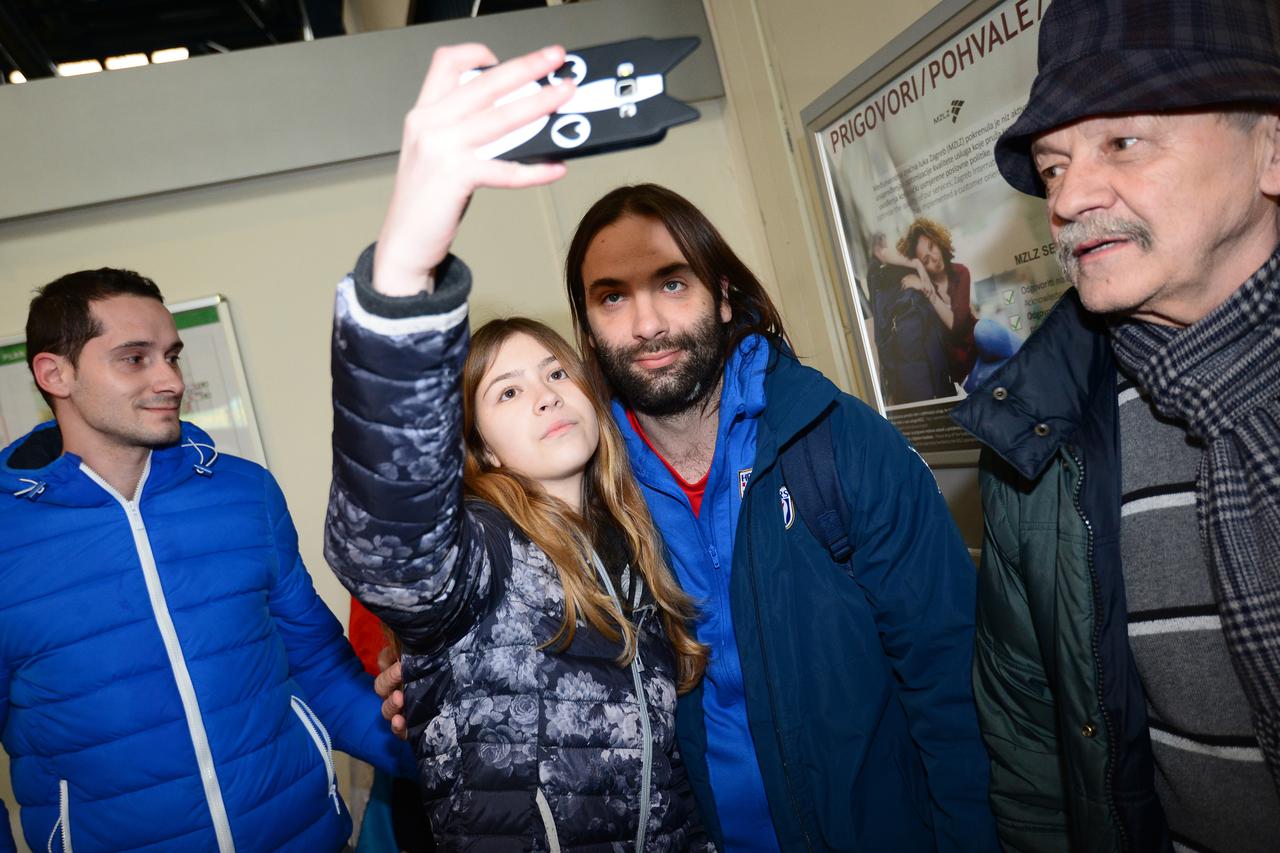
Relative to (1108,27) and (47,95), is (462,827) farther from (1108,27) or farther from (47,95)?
(47,95)

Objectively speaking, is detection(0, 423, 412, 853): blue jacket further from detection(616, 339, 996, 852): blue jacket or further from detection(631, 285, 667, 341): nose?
detection(631, 285, 667, 341): nose

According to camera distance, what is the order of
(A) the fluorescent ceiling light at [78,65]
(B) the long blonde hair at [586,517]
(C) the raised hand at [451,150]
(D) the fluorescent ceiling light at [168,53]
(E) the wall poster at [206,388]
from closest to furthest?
(C) the raised hand at [451,150]
(B) the long blonde hair at [586,517]
(E) the wall poster at [206,388]
(A) the fluorescent ceiling light at [78,65]
(D) the fluorescent ceiling light at [168,53]

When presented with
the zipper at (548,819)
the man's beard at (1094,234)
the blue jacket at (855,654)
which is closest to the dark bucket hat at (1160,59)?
the man's beard at (1094,234)

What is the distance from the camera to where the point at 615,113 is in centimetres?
81

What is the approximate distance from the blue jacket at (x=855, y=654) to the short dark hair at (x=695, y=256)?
0.33 meters

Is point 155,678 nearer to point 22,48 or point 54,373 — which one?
point 54,373

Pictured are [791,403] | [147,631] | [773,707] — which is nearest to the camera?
[773,707]

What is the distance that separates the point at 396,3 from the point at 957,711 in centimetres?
488

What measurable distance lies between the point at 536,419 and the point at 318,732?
1041mm

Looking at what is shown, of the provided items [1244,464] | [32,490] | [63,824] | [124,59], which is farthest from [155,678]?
[124,59]

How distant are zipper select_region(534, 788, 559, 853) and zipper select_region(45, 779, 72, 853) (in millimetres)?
1232

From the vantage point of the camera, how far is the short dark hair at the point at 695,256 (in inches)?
77.2

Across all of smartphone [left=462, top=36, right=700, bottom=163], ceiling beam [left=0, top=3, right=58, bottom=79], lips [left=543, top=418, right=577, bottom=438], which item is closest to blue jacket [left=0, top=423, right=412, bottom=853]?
lips [left=543, top=418, right=577, bottom=438]

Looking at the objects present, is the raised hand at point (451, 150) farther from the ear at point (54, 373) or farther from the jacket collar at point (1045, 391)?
the ear at point (54, 373)
